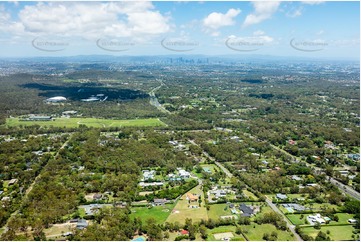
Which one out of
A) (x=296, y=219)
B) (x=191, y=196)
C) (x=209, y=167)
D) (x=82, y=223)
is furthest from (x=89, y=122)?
(x=296, y=219)

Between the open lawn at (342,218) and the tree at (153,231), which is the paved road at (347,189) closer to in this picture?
the open lawn at (342,218)

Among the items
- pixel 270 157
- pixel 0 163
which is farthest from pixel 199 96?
pixel 0 163

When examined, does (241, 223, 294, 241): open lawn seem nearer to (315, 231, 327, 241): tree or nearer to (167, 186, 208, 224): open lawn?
(315, 231, 327, 241): tree

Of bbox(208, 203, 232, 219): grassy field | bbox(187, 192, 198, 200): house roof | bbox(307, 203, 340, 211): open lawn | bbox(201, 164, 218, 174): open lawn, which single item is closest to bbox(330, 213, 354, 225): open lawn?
bbox(307, 203, 340, 211): open lawn

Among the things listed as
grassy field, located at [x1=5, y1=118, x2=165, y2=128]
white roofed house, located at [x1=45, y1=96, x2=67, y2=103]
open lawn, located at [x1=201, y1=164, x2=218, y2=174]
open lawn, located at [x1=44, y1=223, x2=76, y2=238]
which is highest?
white roofed house, located at [x1=45, y1=96, x2=67, y2=103]

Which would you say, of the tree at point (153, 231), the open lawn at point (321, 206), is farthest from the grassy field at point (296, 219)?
the tree at point (153, 231)
